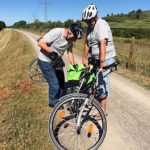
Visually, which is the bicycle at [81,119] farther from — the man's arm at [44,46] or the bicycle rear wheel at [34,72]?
the bicycle rear wheel at [34,72]

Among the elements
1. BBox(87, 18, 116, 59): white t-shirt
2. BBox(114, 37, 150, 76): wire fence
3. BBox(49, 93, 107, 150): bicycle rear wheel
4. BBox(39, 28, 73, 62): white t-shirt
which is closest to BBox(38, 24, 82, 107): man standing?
BBox(39, 28, 73, 62): white t-shirt

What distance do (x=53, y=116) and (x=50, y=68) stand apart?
198 cm

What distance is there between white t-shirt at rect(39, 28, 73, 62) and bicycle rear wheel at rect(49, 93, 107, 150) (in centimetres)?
163

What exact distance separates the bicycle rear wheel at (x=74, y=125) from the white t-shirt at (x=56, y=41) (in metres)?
1.63

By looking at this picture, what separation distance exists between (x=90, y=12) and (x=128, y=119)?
302 cm

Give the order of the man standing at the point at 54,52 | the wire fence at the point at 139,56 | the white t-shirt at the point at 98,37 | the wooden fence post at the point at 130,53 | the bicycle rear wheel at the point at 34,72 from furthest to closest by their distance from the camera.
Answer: the wooden fence post at the point at 130,53 → the wire fence at the point at 139,56 → the bicycle rear wheel at the point at 34,72 → the man standing at the point at 54,52 → the white t-shirt at the point at 98,37

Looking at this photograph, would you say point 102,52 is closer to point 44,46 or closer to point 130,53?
point 44,46

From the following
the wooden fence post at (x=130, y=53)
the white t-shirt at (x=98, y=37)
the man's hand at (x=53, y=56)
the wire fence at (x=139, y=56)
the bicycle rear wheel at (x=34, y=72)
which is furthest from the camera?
the wooden fence post at (x=130, y=53)

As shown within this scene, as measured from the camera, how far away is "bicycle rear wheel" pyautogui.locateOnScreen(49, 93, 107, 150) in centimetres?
557

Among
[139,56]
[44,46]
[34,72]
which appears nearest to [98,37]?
[44,46]

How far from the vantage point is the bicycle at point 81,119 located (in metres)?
5.57

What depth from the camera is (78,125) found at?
5.71m

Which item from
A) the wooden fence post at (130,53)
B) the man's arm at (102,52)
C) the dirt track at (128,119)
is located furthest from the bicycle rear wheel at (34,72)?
the wooden fence post at (130,53)

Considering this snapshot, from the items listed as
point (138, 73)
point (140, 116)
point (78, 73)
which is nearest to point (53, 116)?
point (78, 73)
